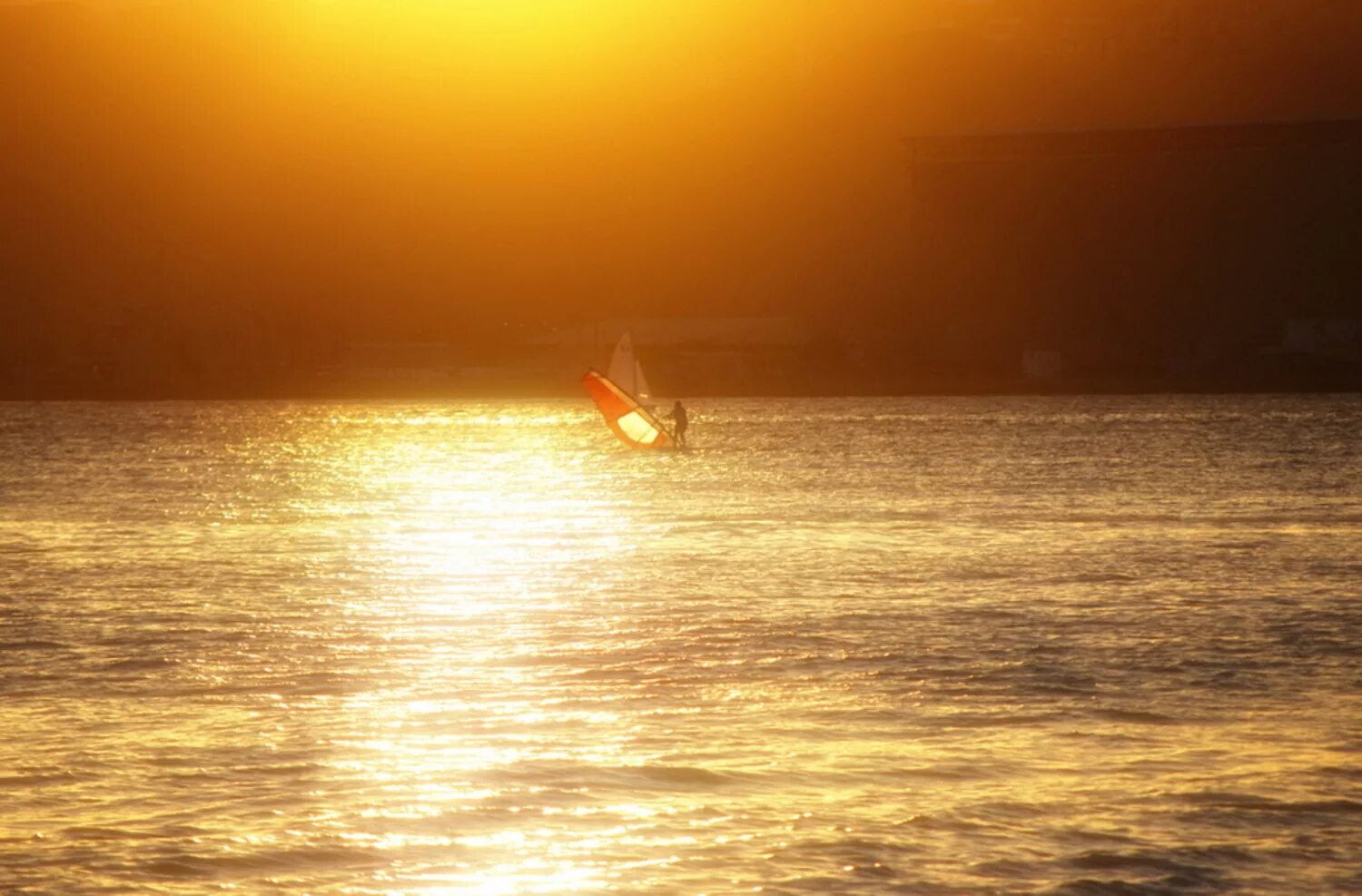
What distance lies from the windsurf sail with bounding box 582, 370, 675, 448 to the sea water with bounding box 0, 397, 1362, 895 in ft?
99.0

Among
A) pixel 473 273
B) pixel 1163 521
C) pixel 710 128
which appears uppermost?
pixel 710 128

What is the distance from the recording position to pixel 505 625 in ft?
60.3

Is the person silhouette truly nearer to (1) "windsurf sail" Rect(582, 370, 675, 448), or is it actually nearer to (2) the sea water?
(1) "windsurf sail" Rect(582, 370, 675, 448)

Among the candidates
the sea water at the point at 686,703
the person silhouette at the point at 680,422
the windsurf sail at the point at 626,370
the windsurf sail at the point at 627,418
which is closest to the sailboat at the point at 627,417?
the windsurf sail at the point at 627,418

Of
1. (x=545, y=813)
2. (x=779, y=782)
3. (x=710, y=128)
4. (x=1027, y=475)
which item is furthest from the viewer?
(x=710, y=128)

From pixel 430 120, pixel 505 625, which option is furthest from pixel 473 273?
pixel 505 625

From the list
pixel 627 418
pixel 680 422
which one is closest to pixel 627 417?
pixel 627 418

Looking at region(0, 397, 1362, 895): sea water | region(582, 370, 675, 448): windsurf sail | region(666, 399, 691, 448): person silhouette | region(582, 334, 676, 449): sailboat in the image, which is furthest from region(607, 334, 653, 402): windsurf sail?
region(0, 397, 1362, 895): sea water

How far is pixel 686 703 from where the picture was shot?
13828 mm

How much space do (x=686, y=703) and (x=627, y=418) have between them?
→ 172 ft

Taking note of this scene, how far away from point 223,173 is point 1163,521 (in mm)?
174547

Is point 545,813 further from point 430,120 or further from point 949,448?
point 430,120

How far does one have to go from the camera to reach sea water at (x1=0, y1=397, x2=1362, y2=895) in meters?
9.61

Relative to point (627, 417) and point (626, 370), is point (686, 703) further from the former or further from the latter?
point (626, 370)
